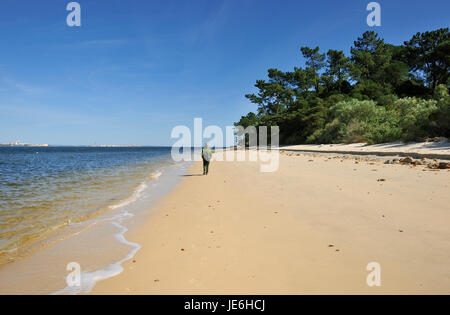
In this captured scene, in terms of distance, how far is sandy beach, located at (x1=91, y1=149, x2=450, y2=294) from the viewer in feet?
8.70

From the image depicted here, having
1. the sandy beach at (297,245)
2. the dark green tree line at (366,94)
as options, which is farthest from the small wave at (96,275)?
the dark green tree line at (366,94)

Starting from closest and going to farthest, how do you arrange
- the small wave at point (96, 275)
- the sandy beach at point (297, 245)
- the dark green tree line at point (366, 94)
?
the sandy beach at point (297, 245) < the small wave at point (96, 275) < the dark green tree line at point (366, 94)

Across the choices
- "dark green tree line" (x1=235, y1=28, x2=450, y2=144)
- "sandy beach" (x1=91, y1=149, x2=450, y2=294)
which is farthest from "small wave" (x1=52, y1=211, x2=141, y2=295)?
"dark green tree line" (x1=235, y1=28, x2=450, y2=144)

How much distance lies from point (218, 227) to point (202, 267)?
5.58 ft

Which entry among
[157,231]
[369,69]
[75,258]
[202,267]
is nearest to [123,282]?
[202,267]

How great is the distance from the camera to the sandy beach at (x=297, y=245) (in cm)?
265

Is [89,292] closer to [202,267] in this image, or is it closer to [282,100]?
[202,267]

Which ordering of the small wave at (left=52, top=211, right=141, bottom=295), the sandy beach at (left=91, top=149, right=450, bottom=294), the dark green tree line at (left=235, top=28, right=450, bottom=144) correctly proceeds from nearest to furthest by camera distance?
the sandy beach at (left=91, top=149, right=450, bottom=294)
the small wave at (left=52, top=211, right=141, bottom=295)
the dark green tree line at (left=235, top=28, right=450, bottom=144)

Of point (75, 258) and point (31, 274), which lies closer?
point (31, 274)

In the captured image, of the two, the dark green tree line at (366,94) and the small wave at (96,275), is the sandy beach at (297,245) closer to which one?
the small wave at (96,275)

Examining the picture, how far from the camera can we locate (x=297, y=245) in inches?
144

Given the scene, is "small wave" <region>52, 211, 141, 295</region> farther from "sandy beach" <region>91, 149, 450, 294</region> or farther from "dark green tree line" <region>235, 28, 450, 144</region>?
"dark green tree line" <region>235, 28, 450, 144</region>

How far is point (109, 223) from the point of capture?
5.71 metres

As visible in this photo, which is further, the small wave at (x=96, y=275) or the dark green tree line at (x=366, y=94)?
the dark green tree line at (x=366, y=94)
